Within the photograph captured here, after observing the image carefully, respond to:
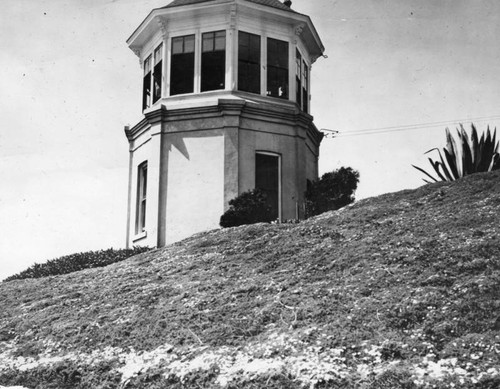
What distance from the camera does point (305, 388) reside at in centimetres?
555

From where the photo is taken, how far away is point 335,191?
61.7 ft

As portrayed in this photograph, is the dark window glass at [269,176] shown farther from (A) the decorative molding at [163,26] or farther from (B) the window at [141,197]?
(A) the decorative molding at [163,26]

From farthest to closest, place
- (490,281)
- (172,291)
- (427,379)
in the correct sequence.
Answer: (172,291), (490,281), (427,379)

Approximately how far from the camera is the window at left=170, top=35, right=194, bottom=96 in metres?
21.3

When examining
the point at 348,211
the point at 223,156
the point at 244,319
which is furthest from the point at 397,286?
the point at 223,156

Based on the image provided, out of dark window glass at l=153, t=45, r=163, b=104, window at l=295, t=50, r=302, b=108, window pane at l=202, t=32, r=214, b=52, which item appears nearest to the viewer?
window pane at l=202, t=32, r=214, b=52

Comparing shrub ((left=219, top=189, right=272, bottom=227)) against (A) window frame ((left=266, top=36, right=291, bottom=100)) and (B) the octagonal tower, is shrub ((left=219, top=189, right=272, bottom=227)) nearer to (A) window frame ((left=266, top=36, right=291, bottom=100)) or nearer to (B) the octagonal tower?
(B) the octagonal tower

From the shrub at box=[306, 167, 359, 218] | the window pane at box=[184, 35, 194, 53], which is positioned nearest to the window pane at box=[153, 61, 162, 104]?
the window pane at box=[184, 35, 194, 53]

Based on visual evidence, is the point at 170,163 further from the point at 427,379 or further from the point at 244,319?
the point at 427,379

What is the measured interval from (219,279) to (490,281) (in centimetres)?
343

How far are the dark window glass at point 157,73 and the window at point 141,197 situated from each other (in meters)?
2.32

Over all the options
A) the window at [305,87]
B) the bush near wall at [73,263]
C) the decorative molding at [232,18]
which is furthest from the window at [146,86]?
the bush near wall at [73,263]

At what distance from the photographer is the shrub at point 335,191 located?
1856 centimetres

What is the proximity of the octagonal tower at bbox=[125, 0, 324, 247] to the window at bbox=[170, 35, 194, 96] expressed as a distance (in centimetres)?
3
